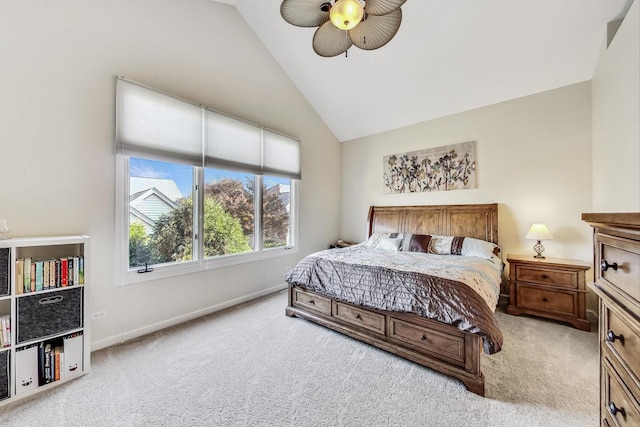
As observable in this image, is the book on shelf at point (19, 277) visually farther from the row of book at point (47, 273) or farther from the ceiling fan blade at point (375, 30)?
the ceiling fan blade at point (375, 30)

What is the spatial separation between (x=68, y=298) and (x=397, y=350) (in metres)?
2.67

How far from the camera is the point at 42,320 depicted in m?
1.83

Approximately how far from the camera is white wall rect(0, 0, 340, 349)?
6.49 feet

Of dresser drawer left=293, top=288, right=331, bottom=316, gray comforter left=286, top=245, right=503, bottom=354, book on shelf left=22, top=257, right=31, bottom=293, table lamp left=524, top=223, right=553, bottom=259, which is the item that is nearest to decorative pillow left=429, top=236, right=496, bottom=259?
gray comforter left=286, top=245, right=503, bottom=354

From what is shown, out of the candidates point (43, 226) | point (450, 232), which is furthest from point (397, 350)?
point (43, 226)

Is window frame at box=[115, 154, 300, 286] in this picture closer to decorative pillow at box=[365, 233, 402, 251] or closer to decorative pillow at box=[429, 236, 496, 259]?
decorative pillow at box=[365, 233, 402, 251]

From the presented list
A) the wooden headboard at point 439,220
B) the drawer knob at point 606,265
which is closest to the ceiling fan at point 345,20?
the drawer knob at point 606,265

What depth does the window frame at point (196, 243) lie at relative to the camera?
8.02 ft

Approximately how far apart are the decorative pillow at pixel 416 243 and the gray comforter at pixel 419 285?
0.49 meters

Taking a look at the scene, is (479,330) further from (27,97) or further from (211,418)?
(27,97)

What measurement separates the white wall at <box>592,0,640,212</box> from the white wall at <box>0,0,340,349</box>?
3.92 meters

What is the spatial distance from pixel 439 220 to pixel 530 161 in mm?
1376

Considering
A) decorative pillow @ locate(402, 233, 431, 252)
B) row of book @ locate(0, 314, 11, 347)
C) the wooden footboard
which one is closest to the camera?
row of book @ locate(0, 314, 11, 347)

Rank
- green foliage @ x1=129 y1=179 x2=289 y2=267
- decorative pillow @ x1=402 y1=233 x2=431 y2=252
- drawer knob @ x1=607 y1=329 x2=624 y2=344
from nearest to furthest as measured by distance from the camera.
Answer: drawer knob @ x1=607 y1=329 x2=624 y2=344 → green foliage @ x1=129 y1=179 x2=289 y2=267 → decorative pillow @ x1=402 y1=233 x2=431 y2=252
